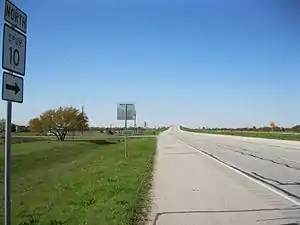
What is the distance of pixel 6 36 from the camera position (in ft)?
17.1

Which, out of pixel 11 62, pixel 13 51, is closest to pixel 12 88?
pixel 11 62

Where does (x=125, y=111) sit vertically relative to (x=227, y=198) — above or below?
above

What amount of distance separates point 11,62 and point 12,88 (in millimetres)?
309

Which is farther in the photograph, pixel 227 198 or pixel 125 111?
pixel 125 111

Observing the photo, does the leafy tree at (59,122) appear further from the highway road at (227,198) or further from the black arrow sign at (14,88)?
the black arrow sign at (14,88)

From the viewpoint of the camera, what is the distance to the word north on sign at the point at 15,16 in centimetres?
529

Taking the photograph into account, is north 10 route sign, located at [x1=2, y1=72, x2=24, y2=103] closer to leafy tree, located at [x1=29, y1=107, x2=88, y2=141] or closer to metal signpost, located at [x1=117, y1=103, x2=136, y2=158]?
metal signpost, located at [x1=117, y1=103, x2=136, y2=158]

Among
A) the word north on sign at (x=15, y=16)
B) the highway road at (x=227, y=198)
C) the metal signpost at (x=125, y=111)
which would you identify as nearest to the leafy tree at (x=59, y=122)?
the metal signpost at (x=125, y=111)

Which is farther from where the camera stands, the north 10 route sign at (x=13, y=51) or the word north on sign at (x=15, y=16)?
the word north on sign at (x=15, y=16)

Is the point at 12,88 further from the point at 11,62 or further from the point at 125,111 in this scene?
the point at 125,111

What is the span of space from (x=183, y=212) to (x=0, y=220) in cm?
479

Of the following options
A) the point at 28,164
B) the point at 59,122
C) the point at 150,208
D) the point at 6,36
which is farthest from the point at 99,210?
the point at 59,122

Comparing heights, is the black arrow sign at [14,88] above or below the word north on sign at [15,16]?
below

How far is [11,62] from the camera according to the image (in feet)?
17.4
